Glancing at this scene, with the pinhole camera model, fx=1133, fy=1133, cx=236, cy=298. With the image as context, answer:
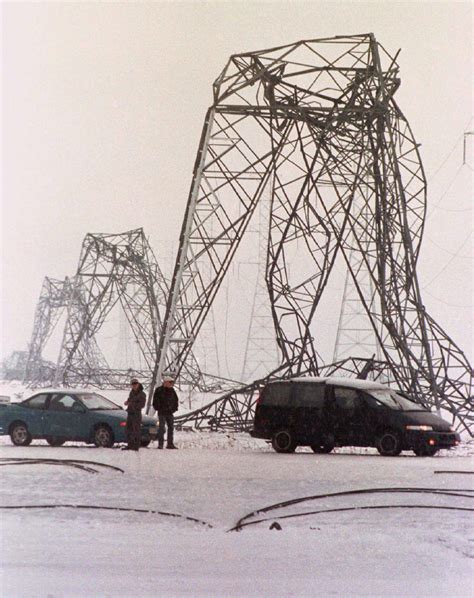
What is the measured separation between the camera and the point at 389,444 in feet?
73.8

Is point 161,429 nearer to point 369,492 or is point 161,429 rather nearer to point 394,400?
point 394,400

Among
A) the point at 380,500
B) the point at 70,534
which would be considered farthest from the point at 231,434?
the point at 70,534

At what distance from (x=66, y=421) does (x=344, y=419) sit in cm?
617

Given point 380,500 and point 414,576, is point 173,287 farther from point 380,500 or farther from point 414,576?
point 414,576

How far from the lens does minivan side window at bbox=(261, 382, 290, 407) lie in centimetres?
2380

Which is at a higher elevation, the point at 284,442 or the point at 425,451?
the point at 425,451

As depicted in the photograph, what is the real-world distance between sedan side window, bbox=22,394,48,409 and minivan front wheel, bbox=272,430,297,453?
17.8 ft

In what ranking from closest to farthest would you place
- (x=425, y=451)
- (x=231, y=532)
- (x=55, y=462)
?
(x=231, y=532) → (x=55, y=462) → (x=425, y=451)

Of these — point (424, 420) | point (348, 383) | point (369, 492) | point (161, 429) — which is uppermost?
point (348, 383)

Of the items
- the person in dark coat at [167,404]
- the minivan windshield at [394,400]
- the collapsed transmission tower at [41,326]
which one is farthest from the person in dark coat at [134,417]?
the collapsed transmission tower at [41,326]

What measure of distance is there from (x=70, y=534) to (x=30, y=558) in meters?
1.28

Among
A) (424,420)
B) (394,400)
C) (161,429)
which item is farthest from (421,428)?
(161,429)

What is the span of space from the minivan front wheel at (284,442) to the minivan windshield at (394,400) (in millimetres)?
1904

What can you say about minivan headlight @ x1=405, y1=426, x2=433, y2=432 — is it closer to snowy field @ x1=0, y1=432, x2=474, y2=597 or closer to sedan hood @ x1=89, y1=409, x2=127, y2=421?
snowy field @ x1=0, y1=432, x2=474, y2=597
